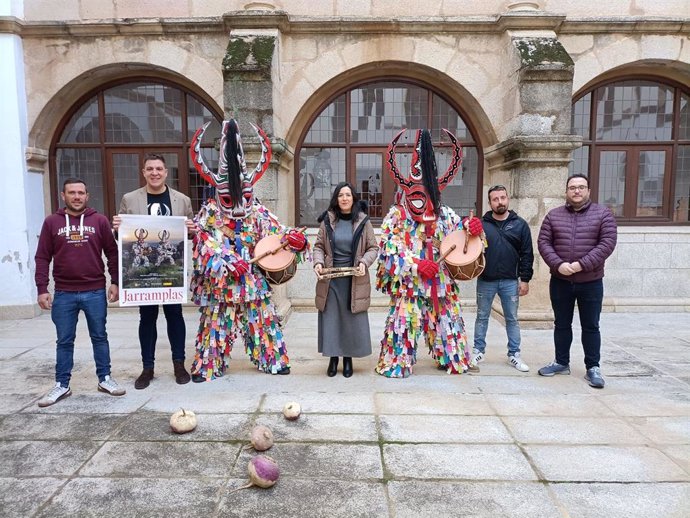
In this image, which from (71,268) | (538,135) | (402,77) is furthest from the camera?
(402,77)

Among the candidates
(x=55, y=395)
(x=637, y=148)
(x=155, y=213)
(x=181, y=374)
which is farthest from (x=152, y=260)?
(x=637, y=148)

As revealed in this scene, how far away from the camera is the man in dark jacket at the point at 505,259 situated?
4570 mm

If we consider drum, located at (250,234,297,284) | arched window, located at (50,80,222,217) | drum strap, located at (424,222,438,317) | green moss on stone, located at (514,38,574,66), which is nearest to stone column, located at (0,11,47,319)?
arched window, located at (50,80,222,217)

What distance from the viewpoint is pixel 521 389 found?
4.18 m

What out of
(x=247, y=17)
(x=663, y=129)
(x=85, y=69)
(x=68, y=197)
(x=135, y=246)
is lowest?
(x=135, y=246)

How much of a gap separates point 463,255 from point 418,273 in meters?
0.42

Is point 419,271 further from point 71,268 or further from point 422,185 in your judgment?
point 71,268

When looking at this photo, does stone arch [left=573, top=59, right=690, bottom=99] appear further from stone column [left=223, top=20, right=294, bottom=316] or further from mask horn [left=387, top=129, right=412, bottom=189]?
stone column [left=223, top=20, right=294, bottom=316]

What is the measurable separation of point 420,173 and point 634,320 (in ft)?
14.5

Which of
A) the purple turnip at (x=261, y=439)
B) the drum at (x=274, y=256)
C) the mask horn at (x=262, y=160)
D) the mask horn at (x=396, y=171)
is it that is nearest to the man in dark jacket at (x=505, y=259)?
the mask horn at (x=396, y=171)

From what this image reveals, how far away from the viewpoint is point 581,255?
4176 mm

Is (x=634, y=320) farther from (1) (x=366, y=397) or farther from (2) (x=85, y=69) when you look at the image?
(2) (x=85, y=69)

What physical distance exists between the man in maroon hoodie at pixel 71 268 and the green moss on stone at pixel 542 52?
5201mm

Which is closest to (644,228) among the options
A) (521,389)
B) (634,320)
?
(634,320)
